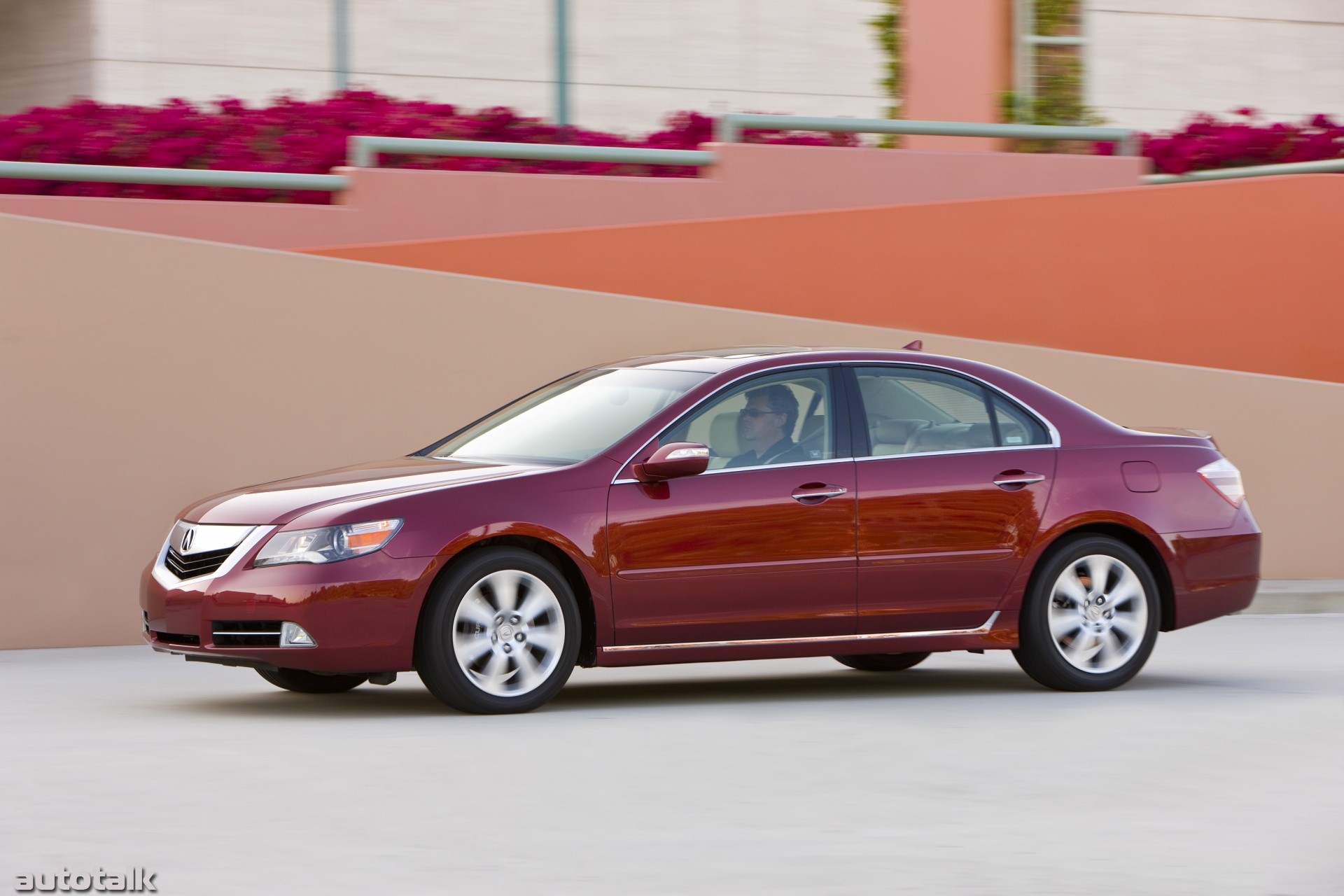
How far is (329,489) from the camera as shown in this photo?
8.86 metres

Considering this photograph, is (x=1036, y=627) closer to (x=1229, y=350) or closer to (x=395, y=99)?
(x=1229, y=350)

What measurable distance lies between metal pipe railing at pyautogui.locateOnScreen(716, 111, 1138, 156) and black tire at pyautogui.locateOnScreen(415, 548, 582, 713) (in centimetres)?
783

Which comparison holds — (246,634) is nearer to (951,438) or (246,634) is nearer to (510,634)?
(510,634)

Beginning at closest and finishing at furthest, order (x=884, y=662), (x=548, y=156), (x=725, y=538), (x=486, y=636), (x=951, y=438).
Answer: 1. (x=486, y=636)
2. (x=725, y=538)
3. (x=951, y=438)
4. (x=884, y=662)
5. (x=548, y=156)

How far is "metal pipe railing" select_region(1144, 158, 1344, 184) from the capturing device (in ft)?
56.5

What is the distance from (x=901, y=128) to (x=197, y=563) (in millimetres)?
8909

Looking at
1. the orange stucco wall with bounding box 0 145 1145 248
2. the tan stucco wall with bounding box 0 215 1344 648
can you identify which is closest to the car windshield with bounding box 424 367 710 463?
the tan stucco wall with bounding box 0 215 1344 648

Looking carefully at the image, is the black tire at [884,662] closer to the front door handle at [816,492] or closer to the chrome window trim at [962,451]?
the chrome window trim at [962,451]

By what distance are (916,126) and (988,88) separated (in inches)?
111

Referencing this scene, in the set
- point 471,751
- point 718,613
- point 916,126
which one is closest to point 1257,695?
point 718,613

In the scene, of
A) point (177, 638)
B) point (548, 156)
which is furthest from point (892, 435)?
point (548, 156)

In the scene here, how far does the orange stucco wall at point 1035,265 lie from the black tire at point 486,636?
20.1 feet

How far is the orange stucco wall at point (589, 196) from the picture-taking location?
47.3ft

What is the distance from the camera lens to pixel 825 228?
15539 millimetres
